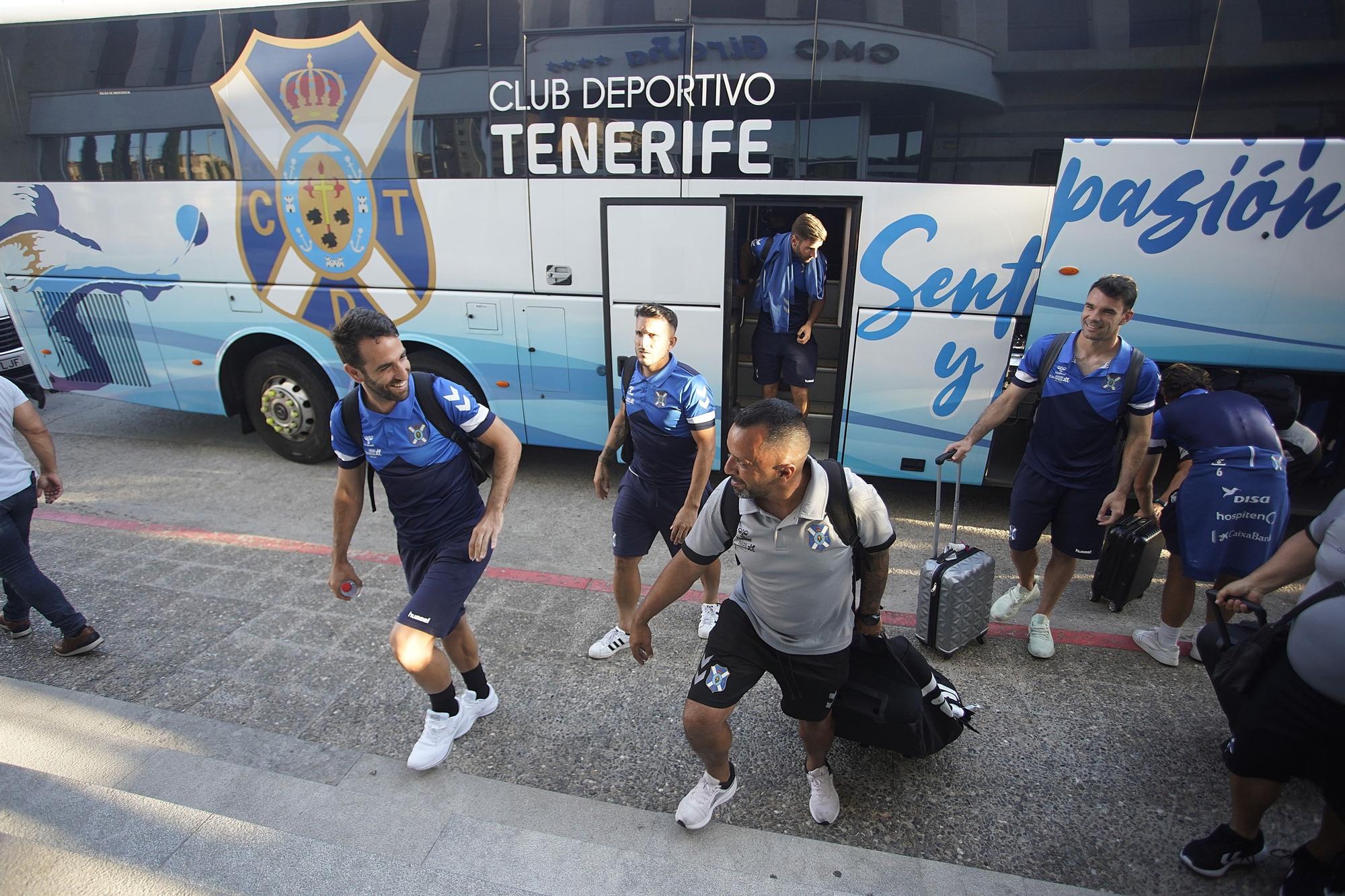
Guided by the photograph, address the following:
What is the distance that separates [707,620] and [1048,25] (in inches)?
160

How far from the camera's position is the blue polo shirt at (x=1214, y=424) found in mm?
3260

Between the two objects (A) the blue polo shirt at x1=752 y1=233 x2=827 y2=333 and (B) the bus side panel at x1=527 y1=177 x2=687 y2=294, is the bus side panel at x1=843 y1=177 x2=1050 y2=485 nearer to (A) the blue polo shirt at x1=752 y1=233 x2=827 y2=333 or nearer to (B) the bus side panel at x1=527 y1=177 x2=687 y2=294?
(A) the blue polo shirt at x1=752 y1=233 x2=827 y2=333

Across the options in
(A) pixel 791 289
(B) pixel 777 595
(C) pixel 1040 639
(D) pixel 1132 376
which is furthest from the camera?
(A) pixel 791 289

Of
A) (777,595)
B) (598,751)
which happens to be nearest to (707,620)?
(598,751)

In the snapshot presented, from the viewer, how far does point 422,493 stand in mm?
2885

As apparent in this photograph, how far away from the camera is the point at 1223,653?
251cm

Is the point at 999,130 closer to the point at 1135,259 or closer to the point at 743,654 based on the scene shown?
the point at 1135,259

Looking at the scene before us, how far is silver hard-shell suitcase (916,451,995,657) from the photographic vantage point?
3.47 metres

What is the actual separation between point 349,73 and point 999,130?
4.64 metres

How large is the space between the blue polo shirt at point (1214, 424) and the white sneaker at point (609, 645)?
280 centimetres

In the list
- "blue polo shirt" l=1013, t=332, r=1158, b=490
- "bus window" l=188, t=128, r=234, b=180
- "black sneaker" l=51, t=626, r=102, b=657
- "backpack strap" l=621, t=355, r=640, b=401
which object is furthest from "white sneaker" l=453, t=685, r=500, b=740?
"bus window" l=188, t=128, r=234, b=180

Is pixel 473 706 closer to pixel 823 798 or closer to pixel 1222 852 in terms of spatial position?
pixel 823 798

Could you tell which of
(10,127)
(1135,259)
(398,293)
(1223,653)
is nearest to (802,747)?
(1223,653)

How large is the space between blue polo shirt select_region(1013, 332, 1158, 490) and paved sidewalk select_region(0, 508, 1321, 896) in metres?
1.00
